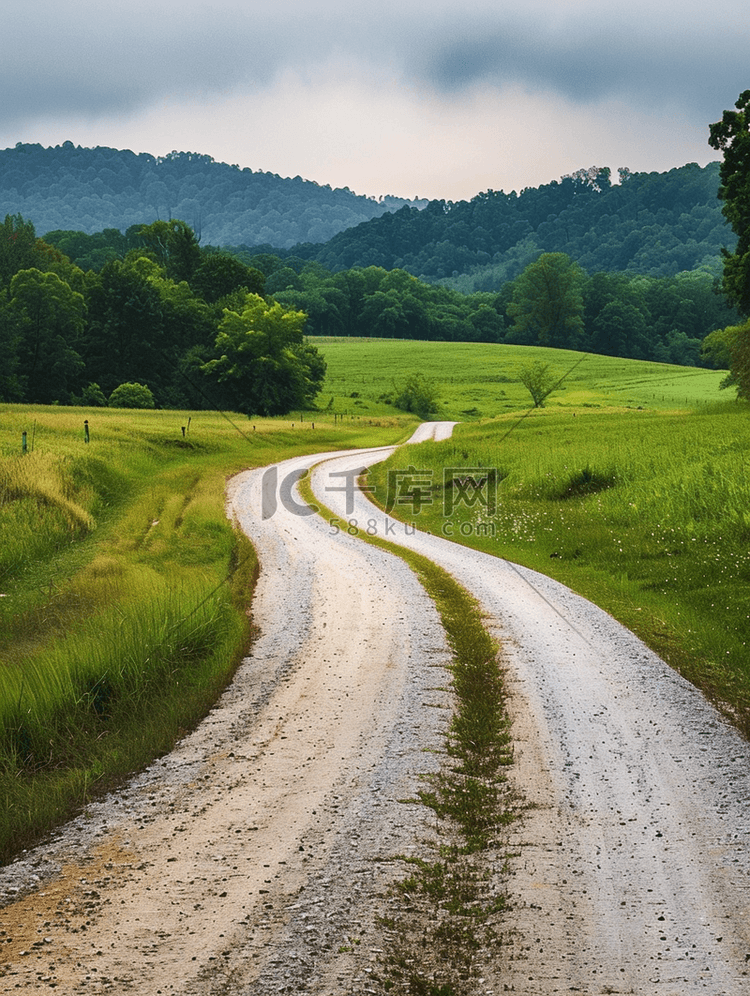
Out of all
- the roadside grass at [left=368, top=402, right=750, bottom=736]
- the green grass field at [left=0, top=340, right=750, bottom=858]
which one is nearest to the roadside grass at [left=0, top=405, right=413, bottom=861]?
the green grass field at [left=0, top=340, right=750, bottom=858]

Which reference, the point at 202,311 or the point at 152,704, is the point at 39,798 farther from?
the point at 202,311

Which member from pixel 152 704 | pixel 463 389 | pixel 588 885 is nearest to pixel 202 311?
pixel 463 389

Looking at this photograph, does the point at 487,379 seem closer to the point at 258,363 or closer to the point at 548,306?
the point at 258,363

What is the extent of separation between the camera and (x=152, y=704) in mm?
10500

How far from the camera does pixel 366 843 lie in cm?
704

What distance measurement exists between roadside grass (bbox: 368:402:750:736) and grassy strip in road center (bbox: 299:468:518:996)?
10.2ft

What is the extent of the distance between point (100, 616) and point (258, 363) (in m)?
58.8

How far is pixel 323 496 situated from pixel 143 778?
22.4 metres

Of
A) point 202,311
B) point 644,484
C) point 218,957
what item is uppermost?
point 202,311

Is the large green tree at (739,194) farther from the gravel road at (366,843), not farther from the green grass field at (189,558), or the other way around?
the gravel road at (366,843)

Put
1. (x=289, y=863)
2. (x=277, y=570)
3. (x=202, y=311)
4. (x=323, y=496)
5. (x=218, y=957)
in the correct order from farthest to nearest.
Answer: (x=202, y=311) < (x=323, y=496) < (x=277, y=570) < (x=289, y=863) < (x=218, y=957)

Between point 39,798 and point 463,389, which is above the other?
point 463,389

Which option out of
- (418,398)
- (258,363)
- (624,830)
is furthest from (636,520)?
(418,398)

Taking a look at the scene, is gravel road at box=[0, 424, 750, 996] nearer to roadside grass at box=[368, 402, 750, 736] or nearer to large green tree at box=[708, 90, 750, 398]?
roadside grass at box=[368, 402, 750, 736]
